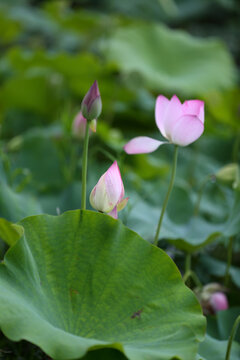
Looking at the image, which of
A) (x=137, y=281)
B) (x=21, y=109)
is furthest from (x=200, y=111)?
(x=21, y=109)

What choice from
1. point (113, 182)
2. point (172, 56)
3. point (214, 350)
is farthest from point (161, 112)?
point (172, 56)

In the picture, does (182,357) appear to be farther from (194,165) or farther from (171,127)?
(194,165)

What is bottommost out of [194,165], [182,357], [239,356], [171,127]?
[194,165]

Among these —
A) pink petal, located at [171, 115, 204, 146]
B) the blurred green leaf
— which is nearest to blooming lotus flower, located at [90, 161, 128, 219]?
pink petal, located at [171, 115, 204, 146]

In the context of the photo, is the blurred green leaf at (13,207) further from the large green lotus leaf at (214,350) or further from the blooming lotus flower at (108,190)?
the large green lotus leaf at (214,350)

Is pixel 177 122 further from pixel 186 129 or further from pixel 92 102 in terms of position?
pixel 92 102

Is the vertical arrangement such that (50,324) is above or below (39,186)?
above
